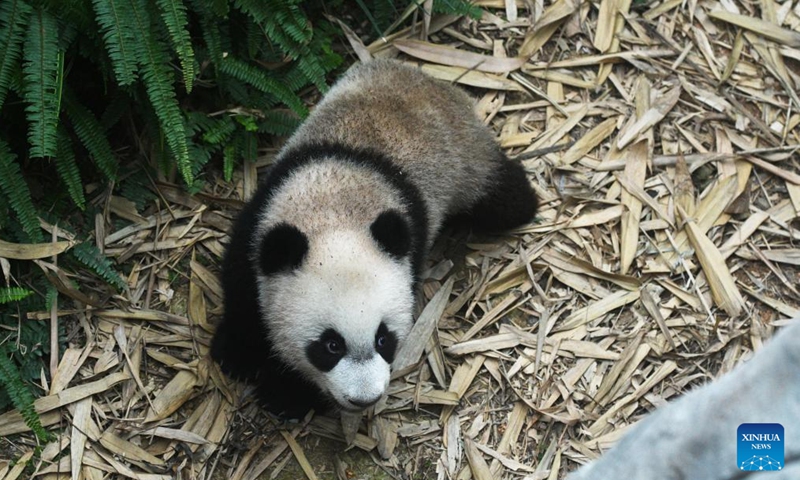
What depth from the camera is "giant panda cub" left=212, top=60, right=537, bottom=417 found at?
180 inches

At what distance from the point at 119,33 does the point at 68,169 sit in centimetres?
98

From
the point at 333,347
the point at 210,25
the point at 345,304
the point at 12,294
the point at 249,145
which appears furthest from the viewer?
the point at 249,145

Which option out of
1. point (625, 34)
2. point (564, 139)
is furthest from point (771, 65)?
point (564, 139)

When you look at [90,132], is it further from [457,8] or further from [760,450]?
[760,450]

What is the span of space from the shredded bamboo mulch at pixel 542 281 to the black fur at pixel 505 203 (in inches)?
5.9

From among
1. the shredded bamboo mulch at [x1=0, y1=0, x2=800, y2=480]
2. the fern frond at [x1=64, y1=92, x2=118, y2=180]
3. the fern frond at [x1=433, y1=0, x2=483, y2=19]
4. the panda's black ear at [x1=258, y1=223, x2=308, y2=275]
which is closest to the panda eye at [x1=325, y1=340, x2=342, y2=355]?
the panda's black ear at [x1=258, y1=223, x2=308, y2=275]

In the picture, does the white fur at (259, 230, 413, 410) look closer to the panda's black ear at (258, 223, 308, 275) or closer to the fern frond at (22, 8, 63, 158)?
the panda's black ear at (258, 223, 308, 275)

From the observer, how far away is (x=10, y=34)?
470 cm

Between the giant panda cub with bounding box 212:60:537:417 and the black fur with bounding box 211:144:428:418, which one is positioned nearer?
the giant panda cub with bounding box 212:60:537:417

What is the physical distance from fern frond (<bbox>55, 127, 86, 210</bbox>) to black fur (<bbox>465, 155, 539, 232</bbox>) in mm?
2673

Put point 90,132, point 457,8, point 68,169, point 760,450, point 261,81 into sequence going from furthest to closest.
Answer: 1. point 457,8
2. point 261,81
3. point 90,132
4. point 68,169
5. point 760,450

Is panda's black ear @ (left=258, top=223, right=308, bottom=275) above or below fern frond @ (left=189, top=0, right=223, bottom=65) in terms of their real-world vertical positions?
below

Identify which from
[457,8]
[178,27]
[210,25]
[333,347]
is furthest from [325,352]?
[457,8]

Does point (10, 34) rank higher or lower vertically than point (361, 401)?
higher
